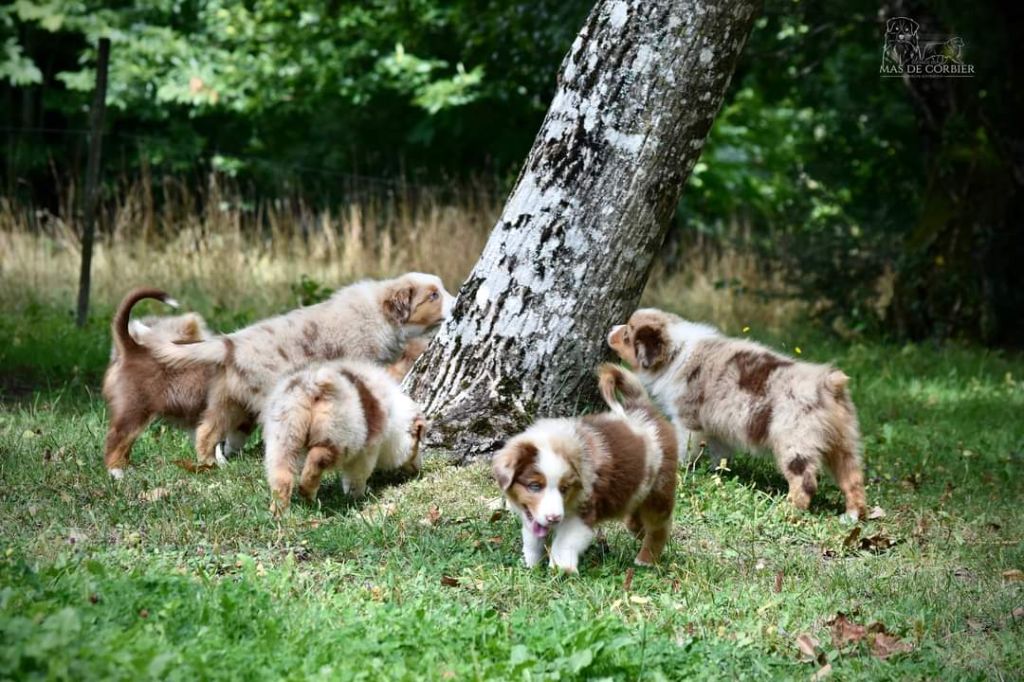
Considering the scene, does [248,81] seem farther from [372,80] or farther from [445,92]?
[445,92]

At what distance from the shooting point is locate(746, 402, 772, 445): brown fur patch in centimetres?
773

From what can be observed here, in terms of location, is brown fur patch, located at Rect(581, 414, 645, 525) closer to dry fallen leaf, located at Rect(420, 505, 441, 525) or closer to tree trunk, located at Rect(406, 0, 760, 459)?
dry fallen leaf, located at Rect(420, 505, 441, 525)

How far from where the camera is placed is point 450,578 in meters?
5.95

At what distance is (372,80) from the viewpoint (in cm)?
2172

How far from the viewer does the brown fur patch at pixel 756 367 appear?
7867 millimetres

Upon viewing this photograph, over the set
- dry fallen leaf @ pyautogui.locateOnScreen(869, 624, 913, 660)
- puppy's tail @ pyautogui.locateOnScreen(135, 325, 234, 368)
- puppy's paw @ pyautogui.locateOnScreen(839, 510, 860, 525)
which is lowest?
puppy's paw @ pyautogui.locateOnScreen(839, 510, 860, 525)

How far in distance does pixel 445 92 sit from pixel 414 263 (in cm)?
479

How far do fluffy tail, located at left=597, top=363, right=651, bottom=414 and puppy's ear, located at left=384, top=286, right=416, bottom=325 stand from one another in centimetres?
274

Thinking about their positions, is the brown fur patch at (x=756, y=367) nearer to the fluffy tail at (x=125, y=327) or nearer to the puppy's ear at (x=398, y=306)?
the puppy's ear at (x=398, y=306)

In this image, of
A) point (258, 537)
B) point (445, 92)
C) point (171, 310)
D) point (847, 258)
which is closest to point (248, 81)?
point (445, 92)

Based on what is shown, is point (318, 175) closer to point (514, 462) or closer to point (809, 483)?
point (809, 483)

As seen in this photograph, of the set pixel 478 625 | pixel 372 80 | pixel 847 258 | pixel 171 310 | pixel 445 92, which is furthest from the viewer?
pixel 372 80

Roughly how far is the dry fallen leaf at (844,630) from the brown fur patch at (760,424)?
7.13ft

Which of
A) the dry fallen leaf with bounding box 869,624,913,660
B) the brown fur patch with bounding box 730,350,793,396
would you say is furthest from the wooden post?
the dry fallen leaf with bounding box 869,624,913,660
